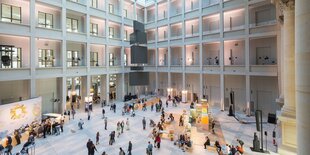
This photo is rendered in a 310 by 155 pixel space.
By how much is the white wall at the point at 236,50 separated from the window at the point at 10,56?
79.4 feet

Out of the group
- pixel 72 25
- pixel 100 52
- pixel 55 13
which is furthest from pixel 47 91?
pixel 100 52

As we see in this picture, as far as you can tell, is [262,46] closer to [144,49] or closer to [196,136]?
[196,136]

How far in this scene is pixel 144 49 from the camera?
27.1 meters

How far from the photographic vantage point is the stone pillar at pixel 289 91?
24.8 feet

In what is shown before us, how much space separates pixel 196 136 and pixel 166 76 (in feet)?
62.3

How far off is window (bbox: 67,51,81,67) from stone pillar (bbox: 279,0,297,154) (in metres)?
23.3

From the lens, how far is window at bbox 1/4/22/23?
17375 mm

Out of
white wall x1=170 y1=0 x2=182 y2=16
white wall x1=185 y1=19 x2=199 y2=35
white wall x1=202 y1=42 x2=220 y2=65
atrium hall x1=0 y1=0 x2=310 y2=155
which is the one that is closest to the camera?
atrium hall x1=0 y1=0 x2=310 y2=155

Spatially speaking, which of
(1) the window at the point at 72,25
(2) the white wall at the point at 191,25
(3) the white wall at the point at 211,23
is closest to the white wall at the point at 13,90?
(1) the window at the point at 72,25

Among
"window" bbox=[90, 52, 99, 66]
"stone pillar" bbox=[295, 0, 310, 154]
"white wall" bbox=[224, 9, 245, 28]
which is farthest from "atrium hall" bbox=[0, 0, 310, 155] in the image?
"window" bbox=[90, 52, 99, 66]

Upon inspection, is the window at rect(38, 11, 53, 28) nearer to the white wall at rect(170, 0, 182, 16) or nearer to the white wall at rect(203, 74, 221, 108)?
the white wall at rect(170, 0, 182, 16)

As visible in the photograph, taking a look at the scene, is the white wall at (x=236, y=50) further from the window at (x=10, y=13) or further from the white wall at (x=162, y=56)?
the window at (x=10, y=13)

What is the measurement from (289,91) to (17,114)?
18.5 m

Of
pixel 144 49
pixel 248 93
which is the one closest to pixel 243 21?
pixel 248 93
